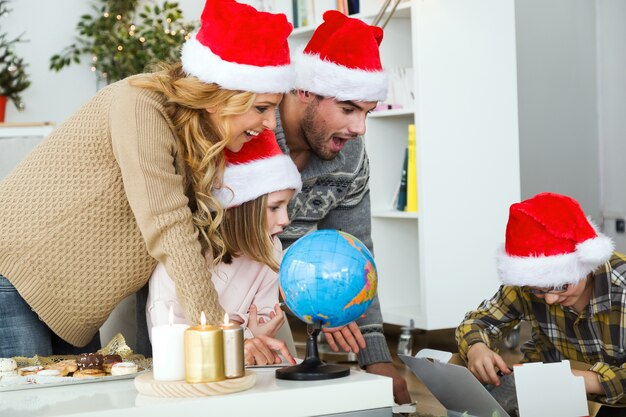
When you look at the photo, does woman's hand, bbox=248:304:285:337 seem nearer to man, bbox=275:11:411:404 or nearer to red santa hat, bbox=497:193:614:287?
man, bbox=275:11:411:404

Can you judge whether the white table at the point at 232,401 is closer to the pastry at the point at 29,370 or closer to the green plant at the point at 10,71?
the pastry at the point at 29,370

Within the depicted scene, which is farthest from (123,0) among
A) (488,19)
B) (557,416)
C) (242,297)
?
(557,416)

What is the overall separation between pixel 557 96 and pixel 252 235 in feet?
11.6

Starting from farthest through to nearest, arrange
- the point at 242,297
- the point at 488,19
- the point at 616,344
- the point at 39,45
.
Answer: the point at 39,45, the point at 488,19, the point at 616,344, the point at 242,297

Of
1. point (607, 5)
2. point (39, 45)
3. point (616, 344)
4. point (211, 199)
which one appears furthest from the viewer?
point (39, 45)

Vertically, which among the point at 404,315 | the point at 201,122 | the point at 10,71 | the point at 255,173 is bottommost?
the point at 404,315

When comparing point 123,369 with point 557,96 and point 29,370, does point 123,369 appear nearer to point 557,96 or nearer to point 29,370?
point 29,370

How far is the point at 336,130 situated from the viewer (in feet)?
7.34

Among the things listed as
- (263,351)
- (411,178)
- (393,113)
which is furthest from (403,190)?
(263,351)

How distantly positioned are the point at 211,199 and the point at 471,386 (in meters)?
0.63

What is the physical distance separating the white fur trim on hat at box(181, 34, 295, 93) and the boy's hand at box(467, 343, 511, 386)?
0.87 meters

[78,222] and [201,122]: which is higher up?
[201,122]

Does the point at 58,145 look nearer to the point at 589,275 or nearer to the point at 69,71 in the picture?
the point at 589,275

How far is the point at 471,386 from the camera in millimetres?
1879
